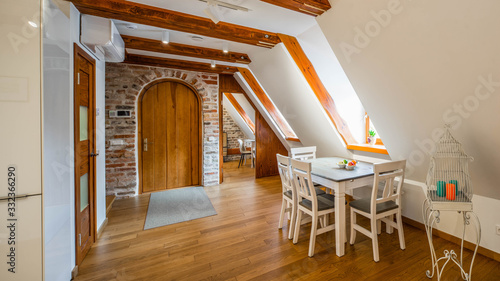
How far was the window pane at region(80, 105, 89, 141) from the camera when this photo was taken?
6.98 ft

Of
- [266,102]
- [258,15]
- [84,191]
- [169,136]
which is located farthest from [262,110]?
[84,191]

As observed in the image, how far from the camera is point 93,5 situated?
6.40 ft

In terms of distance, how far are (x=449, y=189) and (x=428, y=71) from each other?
0.96 m

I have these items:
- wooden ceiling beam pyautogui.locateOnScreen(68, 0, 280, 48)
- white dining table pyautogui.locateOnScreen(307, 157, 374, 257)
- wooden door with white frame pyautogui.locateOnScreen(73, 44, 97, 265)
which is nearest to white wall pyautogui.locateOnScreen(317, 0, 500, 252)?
white dining table pyautogui.locateOnScreen(307, 157, 374, 257)

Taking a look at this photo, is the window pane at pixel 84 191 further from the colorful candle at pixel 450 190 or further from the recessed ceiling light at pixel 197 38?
the colorful candle at pixel 450 190

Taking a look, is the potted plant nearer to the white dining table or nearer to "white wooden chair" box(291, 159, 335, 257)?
the white dining table

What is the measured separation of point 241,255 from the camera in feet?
7.22

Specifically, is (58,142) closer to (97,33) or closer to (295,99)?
(97,33)

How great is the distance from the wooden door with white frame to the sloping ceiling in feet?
7.90

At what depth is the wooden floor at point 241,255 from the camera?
1.91 metres

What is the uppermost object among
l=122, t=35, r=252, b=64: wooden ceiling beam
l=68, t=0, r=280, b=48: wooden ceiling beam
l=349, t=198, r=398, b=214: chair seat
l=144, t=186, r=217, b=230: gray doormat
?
l=122, t=35, r=252, b=64: wooden ceiling beam

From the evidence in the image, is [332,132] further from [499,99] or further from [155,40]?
[155,40]

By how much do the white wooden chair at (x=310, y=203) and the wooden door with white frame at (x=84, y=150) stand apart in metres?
2.11

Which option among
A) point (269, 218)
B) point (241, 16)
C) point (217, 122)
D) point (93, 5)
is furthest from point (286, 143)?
point (93, 5)
